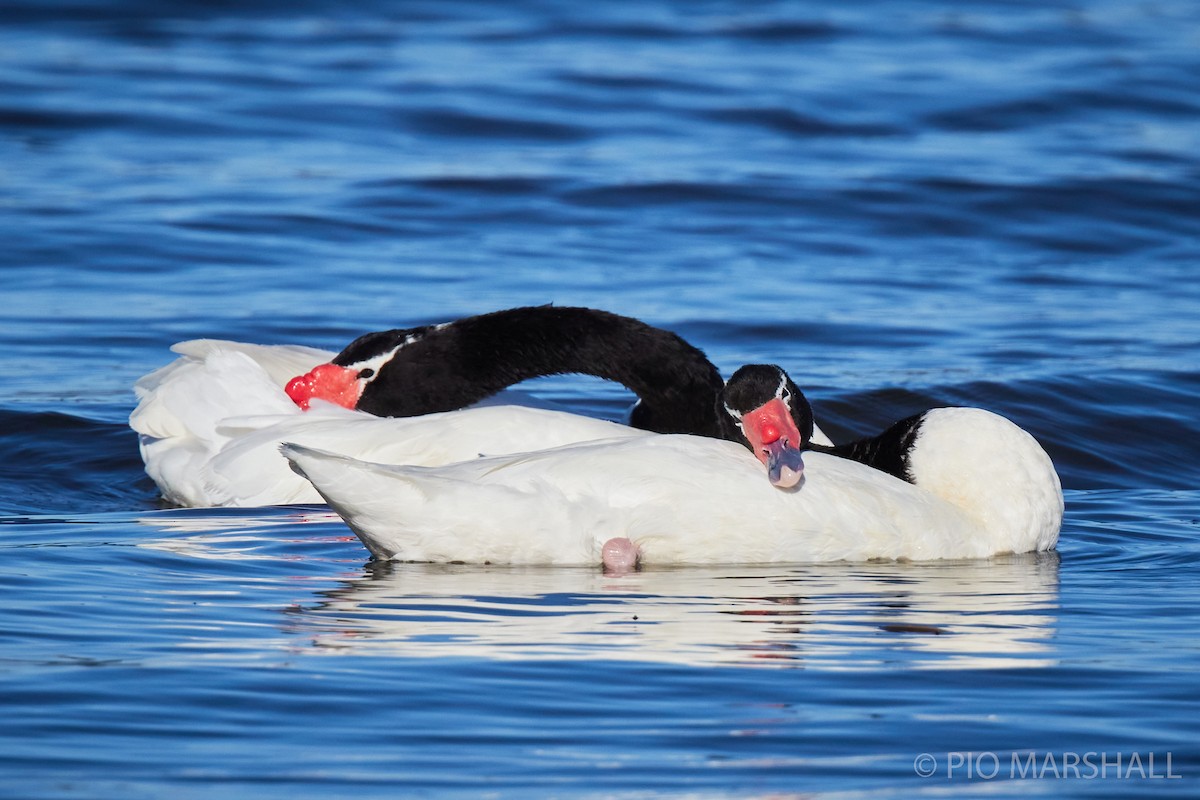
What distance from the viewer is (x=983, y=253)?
1727 centimetres

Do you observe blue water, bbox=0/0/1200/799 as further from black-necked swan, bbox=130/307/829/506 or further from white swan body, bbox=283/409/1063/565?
black-necked swan, bbox=130/307/829/506

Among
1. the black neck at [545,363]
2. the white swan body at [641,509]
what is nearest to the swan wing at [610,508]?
the white swan body at [641,509]

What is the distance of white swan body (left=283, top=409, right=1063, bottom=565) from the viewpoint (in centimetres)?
719

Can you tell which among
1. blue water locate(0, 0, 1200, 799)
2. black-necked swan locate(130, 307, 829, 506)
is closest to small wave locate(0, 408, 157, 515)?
blue water locate(0, 0, 1200, 799)

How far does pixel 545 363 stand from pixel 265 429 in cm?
172

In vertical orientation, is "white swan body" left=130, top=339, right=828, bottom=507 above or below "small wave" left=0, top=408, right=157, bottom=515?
above

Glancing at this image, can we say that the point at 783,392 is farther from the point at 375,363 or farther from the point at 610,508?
the point at 375,363

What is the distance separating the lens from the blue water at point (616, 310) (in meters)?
5.12

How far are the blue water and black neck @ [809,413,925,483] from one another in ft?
2.10

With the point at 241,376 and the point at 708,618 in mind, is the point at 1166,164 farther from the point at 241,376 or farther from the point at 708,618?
the point at 708,618

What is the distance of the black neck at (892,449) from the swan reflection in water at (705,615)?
661mm

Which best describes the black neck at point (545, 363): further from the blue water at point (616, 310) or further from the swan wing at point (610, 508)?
the swan wing at point (610, 508)

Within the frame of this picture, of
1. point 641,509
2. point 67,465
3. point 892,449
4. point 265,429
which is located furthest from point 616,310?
point 641,509

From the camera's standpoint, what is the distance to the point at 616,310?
46.8ft
